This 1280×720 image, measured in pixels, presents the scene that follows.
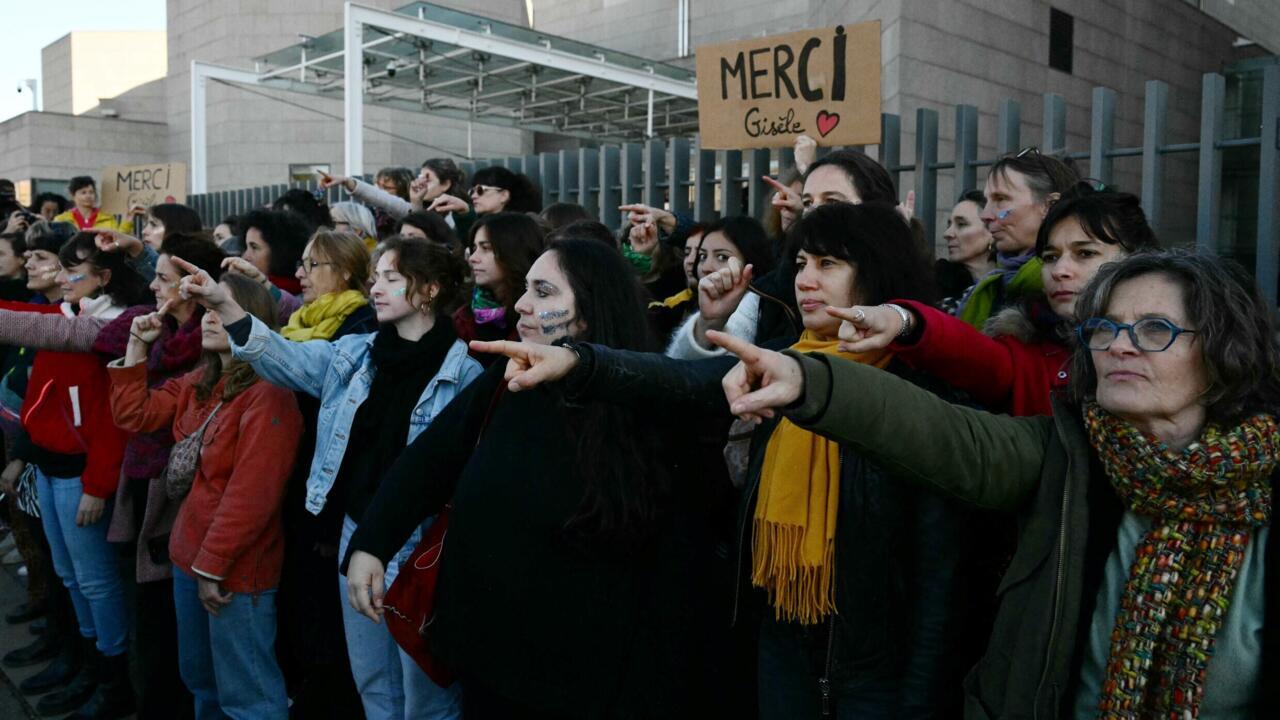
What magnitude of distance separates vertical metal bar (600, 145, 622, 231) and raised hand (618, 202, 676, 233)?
7.14 feet

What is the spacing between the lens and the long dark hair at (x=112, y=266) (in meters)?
4.75

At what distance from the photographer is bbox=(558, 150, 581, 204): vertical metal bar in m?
6.75

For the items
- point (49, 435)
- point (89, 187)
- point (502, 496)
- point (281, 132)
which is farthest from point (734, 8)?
point (502, 496)

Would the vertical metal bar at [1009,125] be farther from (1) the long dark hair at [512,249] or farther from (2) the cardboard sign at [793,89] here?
(1) the long dark hair at [512,249]

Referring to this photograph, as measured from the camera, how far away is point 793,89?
4.34 m

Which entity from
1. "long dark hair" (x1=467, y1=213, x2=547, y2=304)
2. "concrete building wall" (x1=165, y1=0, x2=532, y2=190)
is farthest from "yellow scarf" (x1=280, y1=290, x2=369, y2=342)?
"concrete building wall" (x1=165, y1=0, x2=532, y2=190)

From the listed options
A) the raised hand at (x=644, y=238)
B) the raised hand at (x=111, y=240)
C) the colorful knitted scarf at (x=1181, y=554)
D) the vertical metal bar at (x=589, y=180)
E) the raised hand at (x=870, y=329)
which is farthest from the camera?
the vertical metal bar at (x=589, y=180)

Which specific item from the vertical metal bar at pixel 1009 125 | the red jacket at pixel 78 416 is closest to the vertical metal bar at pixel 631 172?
the vertical metal bar at pixel 1009 125

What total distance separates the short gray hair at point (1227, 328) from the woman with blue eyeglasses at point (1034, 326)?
208mm

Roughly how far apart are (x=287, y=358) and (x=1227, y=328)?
2.76 metres

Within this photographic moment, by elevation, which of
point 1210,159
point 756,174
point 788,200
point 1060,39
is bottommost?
point 788,200

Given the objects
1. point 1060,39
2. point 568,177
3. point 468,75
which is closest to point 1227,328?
point 568,177

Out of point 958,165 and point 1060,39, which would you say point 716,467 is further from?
point 1060,39

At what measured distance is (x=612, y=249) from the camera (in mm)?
2756
